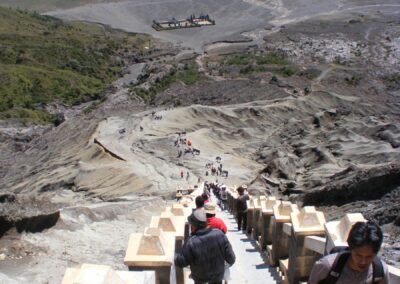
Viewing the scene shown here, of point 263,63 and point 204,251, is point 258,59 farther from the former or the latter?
point 204,251

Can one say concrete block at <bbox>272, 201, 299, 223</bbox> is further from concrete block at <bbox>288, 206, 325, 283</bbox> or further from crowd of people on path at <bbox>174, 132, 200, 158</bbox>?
crowd of people on path at <bbox>174, 132, 200, 158</bbox>

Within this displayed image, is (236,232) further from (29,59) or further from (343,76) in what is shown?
(29,59)

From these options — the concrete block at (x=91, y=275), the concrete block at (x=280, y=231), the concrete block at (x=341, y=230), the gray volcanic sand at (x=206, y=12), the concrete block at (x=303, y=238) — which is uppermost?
the concrete block at (x=91, y=275)

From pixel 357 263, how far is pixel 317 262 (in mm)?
332

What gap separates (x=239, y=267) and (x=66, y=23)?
13418 centimetres

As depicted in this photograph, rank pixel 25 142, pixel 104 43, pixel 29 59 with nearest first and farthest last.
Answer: pixel 25 142 < pixel 29 59 < pixel 104 43

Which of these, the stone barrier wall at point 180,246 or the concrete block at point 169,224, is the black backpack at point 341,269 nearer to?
the stone barrier wall at point 180,246

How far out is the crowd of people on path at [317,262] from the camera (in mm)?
4344

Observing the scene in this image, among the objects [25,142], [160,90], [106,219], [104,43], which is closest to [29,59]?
[104,43]

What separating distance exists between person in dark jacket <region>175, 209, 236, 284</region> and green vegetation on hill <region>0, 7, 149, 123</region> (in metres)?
69.9

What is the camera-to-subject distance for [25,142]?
65688 mm

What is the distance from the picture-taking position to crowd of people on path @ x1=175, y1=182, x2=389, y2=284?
171 inches

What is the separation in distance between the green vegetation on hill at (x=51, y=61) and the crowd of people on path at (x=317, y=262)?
69.8 metres

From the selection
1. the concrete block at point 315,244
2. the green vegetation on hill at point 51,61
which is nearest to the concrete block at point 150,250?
the concrete block at point 315,244
